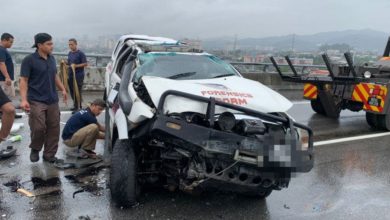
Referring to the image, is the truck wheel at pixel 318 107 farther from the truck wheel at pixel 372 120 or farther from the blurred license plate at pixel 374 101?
the blurred license plate at pixel 374 101

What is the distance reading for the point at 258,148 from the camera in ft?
13.0

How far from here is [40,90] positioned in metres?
5.63

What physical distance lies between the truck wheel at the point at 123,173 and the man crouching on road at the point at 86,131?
6.09 ft

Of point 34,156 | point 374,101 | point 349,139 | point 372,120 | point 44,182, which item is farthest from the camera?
point 372,120

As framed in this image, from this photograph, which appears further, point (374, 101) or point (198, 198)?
point (374, 101)

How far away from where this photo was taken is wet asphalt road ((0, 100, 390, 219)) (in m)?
4.41

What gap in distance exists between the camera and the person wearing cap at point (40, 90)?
552 centimetres

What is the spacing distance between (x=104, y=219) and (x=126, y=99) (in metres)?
1.24

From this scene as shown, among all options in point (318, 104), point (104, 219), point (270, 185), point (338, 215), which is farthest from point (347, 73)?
point (104, 219)

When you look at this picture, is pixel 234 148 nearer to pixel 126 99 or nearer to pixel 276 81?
pixel 126 99

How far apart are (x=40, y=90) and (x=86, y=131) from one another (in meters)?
0.89

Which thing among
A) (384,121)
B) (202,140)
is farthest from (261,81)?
(202,140)

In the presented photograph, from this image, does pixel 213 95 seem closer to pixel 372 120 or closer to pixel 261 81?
pixel 372 120

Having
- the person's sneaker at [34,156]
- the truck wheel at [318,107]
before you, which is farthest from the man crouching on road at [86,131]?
the truck wheel at [318,107]
